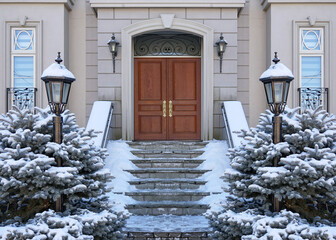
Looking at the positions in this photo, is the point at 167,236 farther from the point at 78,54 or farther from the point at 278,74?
the point at 78,54

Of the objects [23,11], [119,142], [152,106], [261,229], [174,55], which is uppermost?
[23,11]

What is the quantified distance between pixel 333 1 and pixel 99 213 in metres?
7.68

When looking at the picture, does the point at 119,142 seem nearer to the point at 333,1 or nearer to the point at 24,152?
the point at 24,152

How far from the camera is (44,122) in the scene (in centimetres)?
452

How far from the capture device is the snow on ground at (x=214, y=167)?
666 cm

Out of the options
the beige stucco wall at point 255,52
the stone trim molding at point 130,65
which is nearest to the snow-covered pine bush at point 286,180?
the stone trim molding at point 130,65

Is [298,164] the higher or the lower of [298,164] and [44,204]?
the higher

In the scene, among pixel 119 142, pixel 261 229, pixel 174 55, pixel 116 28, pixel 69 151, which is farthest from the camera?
pixel 174 55

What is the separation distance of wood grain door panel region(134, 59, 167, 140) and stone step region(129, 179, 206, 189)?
278 cm

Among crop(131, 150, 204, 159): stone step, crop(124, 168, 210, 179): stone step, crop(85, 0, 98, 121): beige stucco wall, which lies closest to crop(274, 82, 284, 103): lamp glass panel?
crop(124, 168, 210, 179): stone step

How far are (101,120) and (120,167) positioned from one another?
1288 millimetres

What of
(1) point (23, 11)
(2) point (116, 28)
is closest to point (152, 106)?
(2) point (116, 28)

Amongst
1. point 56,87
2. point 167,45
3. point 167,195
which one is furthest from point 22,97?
point 56,87

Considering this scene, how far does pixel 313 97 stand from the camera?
30.5 feet
